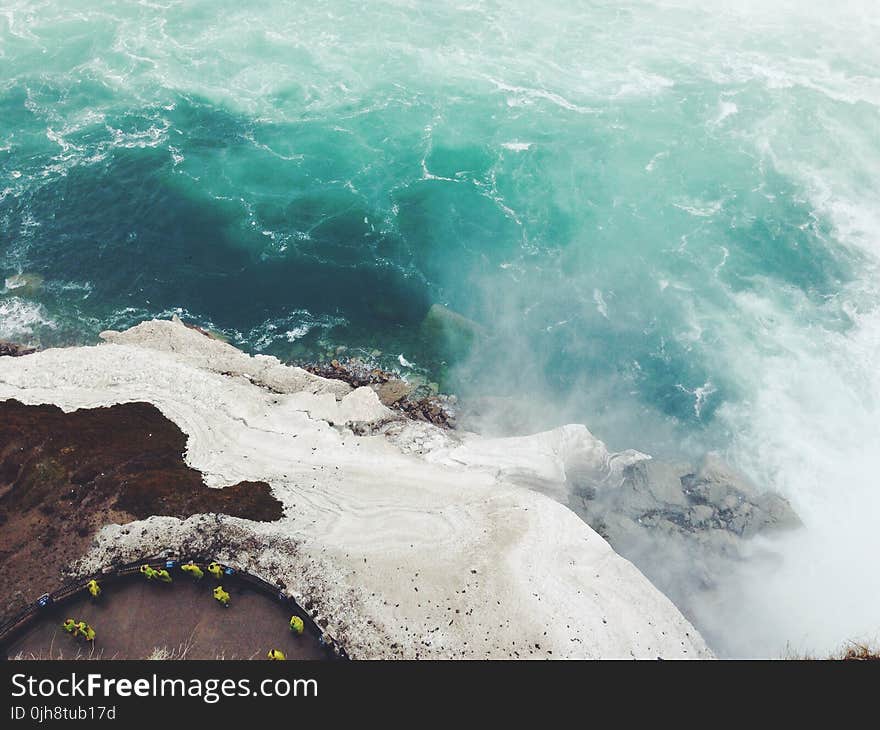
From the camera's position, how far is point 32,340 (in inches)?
3472

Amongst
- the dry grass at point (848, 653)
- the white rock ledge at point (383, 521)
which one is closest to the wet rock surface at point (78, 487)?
the white rock ledge at point (383, 521)

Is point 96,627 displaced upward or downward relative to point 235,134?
downward

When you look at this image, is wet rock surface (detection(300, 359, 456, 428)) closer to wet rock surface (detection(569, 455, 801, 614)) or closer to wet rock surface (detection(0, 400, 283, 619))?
wet rock surface (detection(569, 455, 801, 614))

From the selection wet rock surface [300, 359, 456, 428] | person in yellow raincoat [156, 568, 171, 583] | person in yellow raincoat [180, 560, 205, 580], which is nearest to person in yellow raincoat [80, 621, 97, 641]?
person in yellow raincoat [156, 568, 171, 583]

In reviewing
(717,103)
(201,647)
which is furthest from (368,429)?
(717,103)

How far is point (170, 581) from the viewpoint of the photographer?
2261 inches

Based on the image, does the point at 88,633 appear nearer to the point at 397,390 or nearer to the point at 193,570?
the point at 193,570

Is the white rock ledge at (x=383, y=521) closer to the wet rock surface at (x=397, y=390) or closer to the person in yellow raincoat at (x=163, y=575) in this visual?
the person in yellow raincoat at (x=163, y=575)

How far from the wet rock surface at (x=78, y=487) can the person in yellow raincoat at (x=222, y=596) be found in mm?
8410

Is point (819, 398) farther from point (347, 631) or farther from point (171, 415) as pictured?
point (171, 415)

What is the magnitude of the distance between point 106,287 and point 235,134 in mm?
43668

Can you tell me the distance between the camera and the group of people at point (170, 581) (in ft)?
174

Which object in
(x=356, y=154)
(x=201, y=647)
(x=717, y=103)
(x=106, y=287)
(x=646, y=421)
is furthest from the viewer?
(x=717, y=103)

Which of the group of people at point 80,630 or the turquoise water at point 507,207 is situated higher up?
the turquoise water at point 507,207
